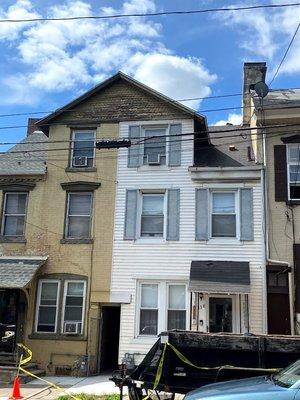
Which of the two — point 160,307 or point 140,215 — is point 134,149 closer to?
point 140,215

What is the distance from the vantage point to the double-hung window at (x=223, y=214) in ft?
53.8

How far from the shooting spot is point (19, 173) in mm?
17469

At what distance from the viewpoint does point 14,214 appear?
694 inches

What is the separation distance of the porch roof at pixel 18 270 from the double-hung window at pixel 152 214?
366cm

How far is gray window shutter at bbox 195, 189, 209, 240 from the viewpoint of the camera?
16.2m

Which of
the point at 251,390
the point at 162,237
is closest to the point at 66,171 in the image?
the point at 162,237

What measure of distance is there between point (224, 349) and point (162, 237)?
7837 mm

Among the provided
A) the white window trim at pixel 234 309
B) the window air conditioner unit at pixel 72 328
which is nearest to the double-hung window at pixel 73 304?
the window air conditioner unit at pixel 72 328

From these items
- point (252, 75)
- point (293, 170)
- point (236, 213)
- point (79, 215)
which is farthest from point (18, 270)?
point (252, 75)

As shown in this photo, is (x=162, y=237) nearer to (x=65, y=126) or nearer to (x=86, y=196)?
(x=86, y=196)

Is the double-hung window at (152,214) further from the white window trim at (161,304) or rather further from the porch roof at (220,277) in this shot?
the porch roof at (220,277)

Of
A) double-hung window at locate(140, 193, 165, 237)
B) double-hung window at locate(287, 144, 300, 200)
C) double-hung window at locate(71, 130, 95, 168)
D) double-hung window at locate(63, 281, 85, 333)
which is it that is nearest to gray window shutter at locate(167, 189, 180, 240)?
double-hung window at locate(140, 193, 165, 237)

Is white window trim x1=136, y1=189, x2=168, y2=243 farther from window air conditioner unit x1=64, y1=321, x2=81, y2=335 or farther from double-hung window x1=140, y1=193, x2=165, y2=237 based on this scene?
window air conditioner unit x1=64, y1=321, x2=81, y2=335

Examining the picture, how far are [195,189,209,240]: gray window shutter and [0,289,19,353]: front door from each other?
21.7 feet
